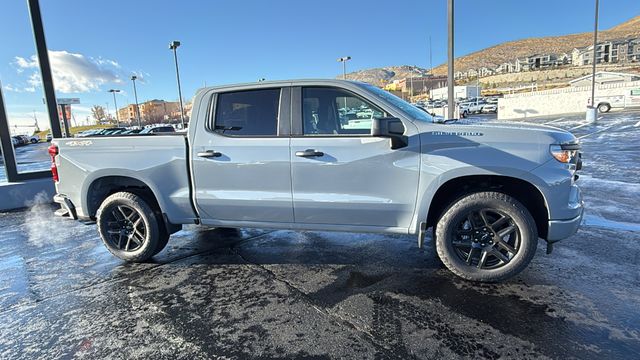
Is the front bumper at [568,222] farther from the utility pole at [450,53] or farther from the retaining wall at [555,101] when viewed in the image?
the retaining wall at [555,101]

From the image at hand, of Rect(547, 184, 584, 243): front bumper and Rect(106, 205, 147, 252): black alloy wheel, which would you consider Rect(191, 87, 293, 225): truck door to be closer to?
Rect(106, 205, 147, 252): black alloy wheel

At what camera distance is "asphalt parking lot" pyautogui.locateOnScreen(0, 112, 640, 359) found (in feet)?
9.20

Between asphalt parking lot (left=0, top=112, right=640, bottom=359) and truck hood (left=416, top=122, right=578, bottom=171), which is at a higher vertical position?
truck hood (left=416, top=122, right=578, bottom=171)

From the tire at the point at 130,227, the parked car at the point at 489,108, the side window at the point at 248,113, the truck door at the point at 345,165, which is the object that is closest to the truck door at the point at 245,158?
the side window at the point at 248,113

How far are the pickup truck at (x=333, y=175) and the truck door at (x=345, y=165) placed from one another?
0.01m

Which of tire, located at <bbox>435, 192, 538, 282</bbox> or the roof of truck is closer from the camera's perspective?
tire, located at <bbox>435, 192, 538, 282</bbox>

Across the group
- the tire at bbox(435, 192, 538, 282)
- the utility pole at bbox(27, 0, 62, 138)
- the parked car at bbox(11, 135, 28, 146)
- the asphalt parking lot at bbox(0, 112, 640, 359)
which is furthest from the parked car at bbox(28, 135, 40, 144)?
the tire at bbox(435, 192, 538, 282)

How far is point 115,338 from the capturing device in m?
3.04

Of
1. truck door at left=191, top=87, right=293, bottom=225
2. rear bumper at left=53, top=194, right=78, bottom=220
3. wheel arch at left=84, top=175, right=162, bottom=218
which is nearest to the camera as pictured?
truck door at left=191, top=87, right=293, bottom=225

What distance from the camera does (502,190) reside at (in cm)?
371

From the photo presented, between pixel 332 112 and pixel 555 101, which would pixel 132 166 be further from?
pixel 555 101

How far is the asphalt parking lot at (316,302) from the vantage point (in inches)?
110

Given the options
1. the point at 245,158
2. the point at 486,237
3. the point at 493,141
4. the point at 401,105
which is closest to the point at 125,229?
the point at 245,158

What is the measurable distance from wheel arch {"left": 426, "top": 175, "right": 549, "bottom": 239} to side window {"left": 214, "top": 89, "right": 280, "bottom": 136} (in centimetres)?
184
